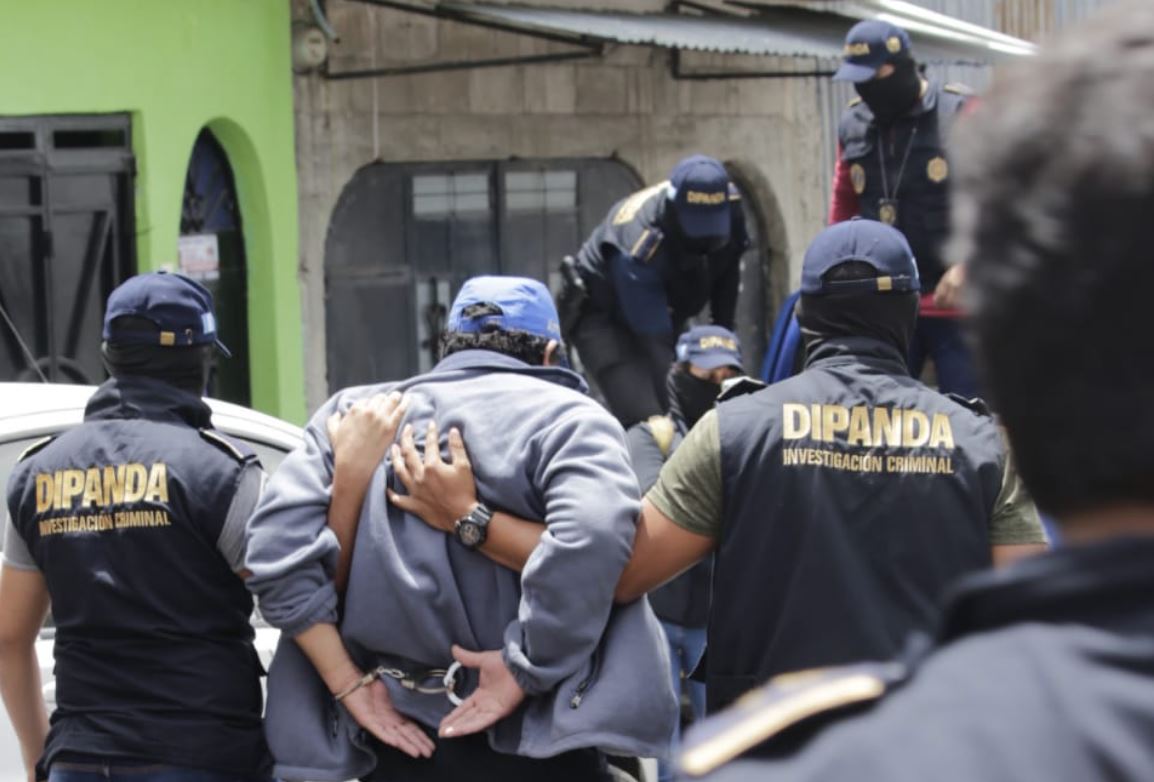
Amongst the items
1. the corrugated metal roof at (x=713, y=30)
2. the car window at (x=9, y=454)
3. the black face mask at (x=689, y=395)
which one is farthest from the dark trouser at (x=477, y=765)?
the corrugated metal roof at (x=713, y=30)

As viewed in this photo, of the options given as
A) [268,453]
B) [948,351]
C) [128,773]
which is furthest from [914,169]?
[128,773]

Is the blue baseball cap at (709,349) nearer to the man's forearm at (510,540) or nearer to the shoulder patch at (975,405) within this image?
the shoulder patch at (975,405)

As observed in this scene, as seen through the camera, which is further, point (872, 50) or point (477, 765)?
point (872, 50)

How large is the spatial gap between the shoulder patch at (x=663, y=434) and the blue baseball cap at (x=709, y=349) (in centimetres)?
39

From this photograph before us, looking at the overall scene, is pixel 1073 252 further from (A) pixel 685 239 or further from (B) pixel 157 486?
(A) pixel 685 239

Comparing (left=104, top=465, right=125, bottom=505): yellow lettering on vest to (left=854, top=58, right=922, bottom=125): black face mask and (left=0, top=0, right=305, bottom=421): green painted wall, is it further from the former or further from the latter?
(left=0, top=0, right=305, bottom=421): green painted wall

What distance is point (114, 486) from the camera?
11.1ft

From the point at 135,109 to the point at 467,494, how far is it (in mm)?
6187

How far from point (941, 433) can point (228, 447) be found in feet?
4.19

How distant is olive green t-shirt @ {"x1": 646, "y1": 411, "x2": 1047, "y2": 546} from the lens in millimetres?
3170

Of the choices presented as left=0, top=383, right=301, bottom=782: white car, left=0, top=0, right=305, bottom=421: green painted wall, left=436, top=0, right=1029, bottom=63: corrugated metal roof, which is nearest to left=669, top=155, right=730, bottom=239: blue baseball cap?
left=0, top=383, right=301, bottom=782: white car

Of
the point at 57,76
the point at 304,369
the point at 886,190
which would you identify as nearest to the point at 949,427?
the point at 886,190

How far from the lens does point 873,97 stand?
588 centimetres

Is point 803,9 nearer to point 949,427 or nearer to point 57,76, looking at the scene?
point 57,76
